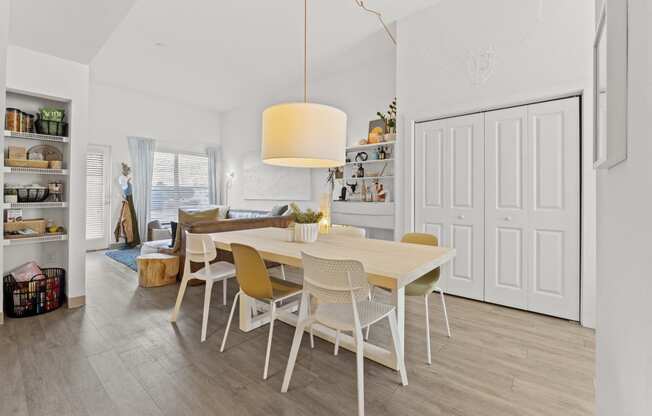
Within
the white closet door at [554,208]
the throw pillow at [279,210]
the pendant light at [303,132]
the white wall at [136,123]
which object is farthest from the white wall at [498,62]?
the white wall at [136,123]

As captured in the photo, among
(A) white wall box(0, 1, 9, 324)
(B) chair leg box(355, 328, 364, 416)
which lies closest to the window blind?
(A) white wall box(0, 1, 9, 324)

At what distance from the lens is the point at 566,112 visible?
268cm

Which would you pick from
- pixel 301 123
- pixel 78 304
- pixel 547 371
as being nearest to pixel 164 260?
pixel 78 304

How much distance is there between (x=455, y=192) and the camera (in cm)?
331

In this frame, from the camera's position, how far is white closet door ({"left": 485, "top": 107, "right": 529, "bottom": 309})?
2.91 meters

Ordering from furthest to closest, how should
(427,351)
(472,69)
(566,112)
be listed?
1. (472,69)
2. (566,112)
3. (427,351)

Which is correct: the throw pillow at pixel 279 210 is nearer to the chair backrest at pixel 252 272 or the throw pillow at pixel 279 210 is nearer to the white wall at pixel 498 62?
the white wall at pixel 498 62

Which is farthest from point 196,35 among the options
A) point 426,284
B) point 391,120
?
point 426,284

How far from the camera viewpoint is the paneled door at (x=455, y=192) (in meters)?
3.17

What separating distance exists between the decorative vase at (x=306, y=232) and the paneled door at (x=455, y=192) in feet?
5.46

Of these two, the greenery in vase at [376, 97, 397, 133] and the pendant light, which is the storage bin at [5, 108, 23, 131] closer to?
the pendant light

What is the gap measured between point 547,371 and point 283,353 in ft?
5.55

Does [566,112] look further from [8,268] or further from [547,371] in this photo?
[8,268]

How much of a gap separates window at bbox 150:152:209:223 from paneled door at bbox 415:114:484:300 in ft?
18.2
